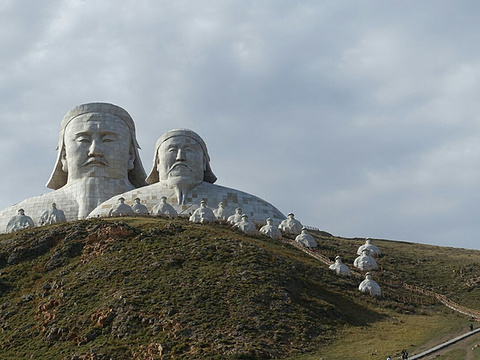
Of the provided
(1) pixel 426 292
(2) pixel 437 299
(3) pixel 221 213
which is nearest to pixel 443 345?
(2) pixel 437 299

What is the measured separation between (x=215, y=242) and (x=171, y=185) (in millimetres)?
15836

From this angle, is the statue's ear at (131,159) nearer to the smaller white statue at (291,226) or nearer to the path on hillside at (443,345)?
the smaller white statue at (291,226)

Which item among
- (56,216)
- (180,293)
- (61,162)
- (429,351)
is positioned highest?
(61,162)

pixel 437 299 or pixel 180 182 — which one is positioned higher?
pixel 180 182

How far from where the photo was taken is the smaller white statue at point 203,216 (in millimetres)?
59250

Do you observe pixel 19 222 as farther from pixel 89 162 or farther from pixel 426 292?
pixel 426 292

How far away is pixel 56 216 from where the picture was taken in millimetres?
62906

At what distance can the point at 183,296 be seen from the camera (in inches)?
1709

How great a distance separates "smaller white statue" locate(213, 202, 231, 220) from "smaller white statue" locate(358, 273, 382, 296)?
562 inches

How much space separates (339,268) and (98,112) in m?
24.4

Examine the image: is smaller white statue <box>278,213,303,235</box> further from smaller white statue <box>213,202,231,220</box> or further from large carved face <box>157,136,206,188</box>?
large carved face <box>157,136,206,188</box>

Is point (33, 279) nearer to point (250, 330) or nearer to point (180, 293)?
point (180, 293)

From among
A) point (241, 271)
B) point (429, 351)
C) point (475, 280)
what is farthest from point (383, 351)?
point (475, 280)

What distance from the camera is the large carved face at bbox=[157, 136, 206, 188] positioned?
6531cm
